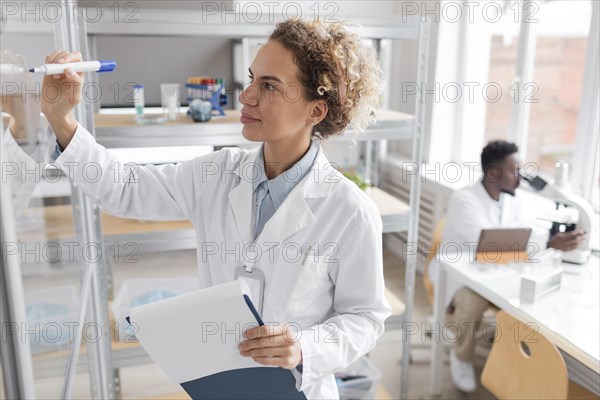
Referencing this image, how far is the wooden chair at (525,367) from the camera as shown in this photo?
1.58 m

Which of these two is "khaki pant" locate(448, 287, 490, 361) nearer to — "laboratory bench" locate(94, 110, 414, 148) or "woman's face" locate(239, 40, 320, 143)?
"laboratory bench" locate(94, 110, 414, 148)

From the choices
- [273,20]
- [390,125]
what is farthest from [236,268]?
[390,125]

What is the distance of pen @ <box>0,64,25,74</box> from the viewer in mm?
641

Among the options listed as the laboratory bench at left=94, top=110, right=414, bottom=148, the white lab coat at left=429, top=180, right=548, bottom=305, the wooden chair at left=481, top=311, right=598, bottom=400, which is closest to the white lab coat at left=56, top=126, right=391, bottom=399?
the laboratory bench at left=94, top=110, right=414, bottom=148

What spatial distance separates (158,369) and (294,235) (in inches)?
73.7

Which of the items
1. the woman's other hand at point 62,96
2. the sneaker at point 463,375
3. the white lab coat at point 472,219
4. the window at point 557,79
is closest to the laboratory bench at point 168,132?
the woman's other hand at point 62,96

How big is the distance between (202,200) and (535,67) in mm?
2696

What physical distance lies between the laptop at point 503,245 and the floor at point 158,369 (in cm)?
73

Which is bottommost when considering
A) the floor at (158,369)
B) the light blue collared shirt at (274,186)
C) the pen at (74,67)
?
the floor at (158,369)

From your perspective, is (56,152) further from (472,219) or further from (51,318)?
(472,219)

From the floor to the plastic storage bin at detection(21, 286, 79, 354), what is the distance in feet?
0.07

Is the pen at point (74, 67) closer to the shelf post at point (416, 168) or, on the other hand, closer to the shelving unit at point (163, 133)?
the shelving unit at point (163, 133)

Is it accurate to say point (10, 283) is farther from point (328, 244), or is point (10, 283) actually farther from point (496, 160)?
point (496, 160)

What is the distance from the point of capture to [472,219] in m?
2.49
